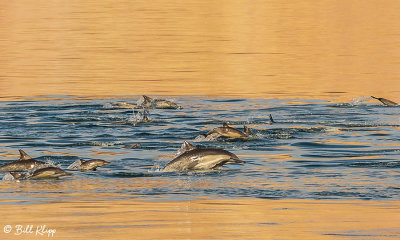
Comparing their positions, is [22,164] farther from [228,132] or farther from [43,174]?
[228,132]

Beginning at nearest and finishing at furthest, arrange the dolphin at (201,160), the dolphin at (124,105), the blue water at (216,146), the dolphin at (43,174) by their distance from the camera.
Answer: the blue water at (216,146) → the dolphin at (43,174) → the dolphin at (201,160) → the dolphin at (124,105)

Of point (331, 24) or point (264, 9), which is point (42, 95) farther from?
point (264, 9)

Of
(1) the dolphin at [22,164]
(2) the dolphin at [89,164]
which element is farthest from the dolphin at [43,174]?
(2) the dolphin at [89,164]

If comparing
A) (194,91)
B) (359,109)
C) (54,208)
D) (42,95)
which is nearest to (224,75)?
(194,91)

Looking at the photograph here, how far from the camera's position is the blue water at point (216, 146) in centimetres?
2097

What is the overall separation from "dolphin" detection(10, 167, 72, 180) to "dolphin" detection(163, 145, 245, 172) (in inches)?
85.1

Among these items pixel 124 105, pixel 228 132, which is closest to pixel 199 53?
pixel 124 105

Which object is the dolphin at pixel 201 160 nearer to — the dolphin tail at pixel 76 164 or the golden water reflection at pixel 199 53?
the dolphin tail at pixel 76 164

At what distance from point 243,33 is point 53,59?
24.5m

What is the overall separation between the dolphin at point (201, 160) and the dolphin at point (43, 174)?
85.1 inches

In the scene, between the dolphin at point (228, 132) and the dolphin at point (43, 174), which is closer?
the dolphin at point (43, 174)

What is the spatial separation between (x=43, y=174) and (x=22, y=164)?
107 cm

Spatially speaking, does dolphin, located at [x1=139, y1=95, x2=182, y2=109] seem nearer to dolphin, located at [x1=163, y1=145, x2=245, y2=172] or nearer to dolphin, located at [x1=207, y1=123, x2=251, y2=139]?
dolphin, located at [x1=207, y1=123, x2=251, y2=139]

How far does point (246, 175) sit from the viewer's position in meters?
22.8
